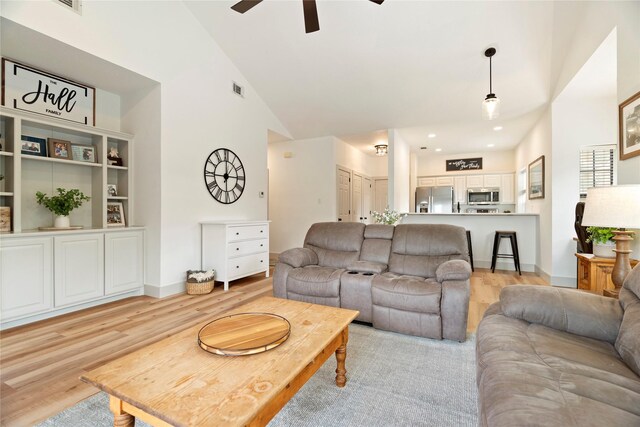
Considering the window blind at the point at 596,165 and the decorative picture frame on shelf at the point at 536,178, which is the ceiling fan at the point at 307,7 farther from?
the decorative picture frame on shelf at the point at 536,178

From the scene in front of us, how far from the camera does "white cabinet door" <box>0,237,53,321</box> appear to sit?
253 cm

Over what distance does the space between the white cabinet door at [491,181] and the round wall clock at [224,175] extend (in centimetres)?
615

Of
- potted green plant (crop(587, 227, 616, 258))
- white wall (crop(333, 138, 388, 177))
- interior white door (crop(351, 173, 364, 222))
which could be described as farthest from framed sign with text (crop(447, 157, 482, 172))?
potted green plant (crop(587, 227, 616, 258))

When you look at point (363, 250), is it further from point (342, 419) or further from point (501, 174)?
point (501, 174)

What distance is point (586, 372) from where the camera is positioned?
111cm

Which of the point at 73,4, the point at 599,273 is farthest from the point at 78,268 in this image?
the point at 599,273

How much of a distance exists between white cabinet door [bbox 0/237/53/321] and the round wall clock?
187cm

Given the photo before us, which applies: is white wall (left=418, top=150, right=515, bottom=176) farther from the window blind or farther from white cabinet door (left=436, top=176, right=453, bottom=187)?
the window blind

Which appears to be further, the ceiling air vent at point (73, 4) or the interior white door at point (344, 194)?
the interior white door at point (344, 194)

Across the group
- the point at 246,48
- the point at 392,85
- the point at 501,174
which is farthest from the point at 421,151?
the point at 246,48

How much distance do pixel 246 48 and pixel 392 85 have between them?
7.18 feet

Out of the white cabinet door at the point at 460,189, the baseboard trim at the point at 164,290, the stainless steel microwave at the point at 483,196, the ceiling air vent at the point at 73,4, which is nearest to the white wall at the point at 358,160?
the white cabinet door at the point at 460,189

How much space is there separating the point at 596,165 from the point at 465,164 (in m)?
4.00

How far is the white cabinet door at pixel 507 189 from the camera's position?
290 inches
